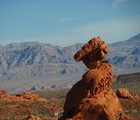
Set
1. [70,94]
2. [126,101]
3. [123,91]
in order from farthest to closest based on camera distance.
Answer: [123,91] < [126,101] < [70,94]

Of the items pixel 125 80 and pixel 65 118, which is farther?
pixel 125 80

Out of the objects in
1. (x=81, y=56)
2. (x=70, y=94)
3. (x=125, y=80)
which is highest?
(x=81, y=56)

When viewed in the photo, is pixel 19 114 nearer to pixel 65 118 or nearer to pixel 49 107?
pixel 49 107

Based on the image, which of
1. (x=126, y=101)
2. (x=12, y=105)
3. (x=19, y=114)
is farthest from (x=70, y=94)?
(x=126, y=101)

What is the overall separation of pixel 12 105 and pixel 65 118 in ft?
86.1

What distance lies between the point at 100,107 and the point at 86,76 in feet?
6.85

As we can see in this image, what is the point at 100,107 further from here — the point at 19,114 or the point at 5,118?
the point at 19,114

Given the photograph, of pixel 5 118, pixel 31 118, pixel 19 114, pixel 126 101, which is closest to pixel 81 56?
pixel 31 118

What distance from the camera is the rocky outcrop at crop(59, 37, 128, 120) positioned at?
24.4m

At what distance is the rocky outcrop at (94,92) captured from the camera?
24.4 meters

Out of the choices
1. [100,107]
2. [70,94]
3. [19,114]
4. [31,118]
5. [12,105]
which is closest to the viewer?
[100,107]

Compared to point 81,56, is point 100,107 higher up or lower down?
lower down

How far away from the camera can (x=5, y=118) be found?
4312cm

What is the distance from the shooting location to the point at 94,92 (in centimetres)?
2486
